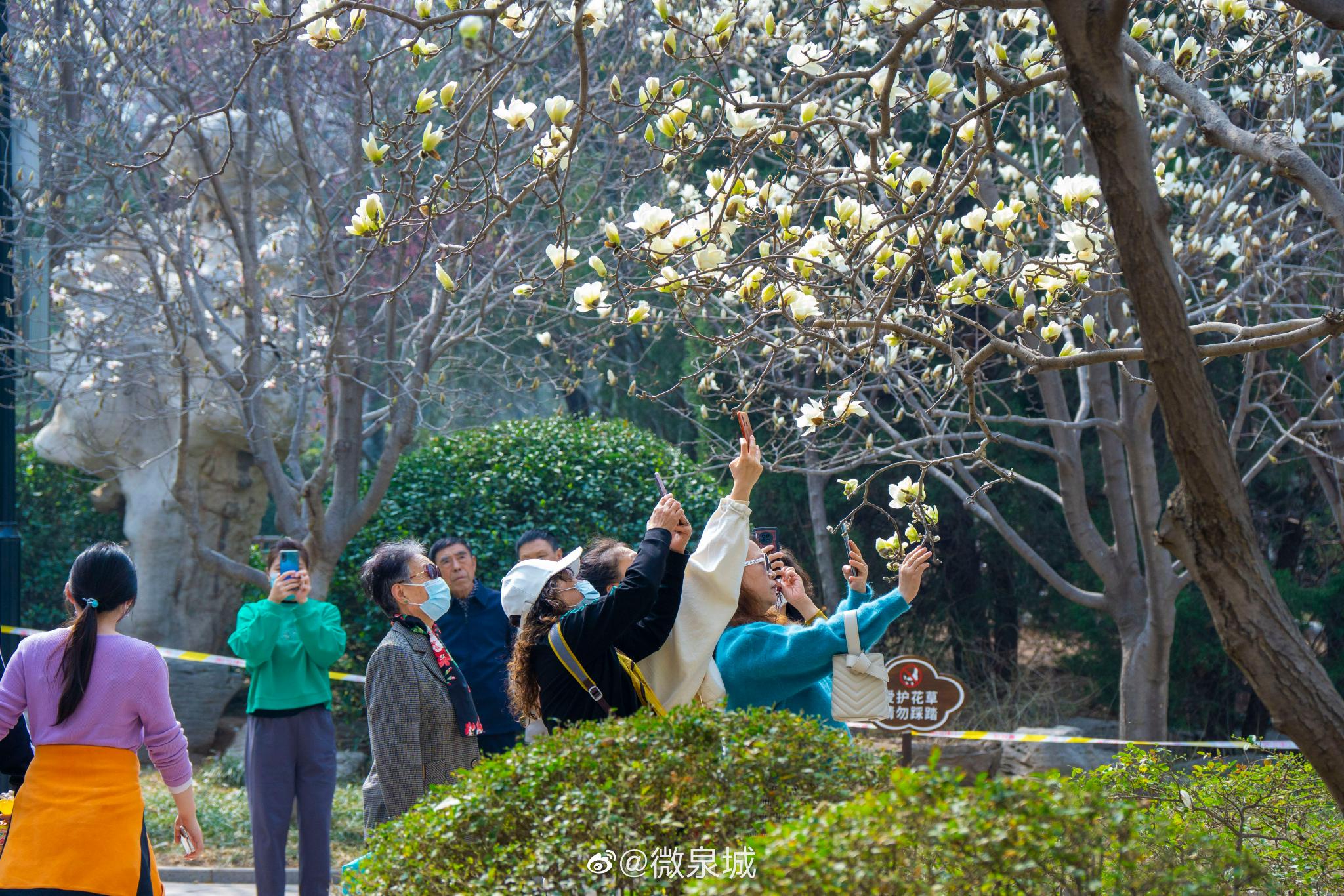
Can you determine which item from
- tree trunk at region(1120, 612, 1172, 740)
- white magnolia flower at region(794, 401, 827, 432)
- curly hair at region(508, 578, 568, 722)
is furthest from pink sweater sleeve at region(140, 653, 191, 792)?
tree trunk at region(1120, 612, 1172, 740)

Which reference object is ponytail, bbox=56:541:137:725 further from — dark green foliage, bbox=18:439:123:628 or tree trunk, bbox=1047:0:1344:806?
dark green foliage, bbox=18:439:123:628

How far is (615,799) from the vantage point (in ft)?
7.88

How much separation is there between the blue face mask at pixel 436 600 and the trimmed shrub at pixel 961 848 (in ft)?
8.64

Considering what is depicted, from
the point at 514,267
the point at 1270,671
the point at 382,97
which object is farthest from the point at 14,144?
the point at 1270,671

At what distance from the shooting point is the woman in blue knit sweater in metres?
3.51

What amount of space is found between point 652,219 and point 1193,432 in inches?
61.3

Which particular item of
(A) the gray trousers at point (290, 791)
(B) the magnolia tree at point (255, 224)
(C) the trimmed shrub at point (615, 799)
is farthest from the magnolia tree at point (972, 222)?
(A) the gray trousers at point (290, 791)

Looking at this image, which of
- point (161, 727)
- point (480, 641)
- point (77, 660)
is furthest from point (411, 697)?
point (77, 660)

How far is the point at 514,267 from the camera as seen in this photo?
26.8 feet

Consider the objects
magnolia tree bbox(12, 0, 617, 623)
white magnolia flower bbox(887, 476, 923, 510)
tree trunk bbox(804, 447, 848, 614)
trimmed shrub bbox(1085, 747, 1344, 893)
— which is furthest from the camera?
tree trunk bbox(804, 447, 848, 614)

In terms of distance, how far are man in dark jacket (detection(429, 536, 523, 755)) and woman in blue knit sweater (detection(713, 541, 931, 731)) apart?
54.3 inches

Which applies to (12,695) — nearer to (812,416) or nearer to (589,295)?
(589,295)

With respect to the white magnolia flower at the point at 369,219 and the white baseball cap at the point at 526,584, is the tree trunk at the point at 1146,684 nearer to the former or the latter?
the white baseball cap at the point at 526,584

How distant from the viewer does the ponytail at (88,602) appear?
3.58 m
